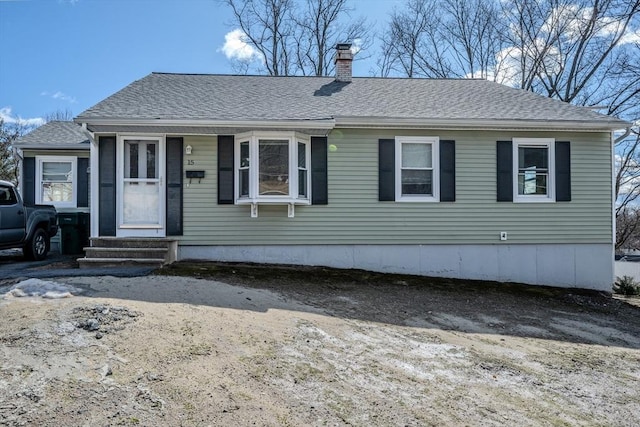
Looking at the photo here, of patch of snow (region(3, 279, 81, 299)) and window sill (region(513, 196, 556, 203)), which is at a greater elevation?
window sill (region(513, 196, 556, 203))

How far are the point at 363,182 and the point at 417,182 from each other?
1254mm

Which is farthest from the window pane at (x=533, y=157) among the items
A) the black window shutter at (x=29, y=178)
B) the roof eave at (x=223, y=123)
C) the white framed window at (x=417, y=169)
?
the black window shutter at (x=29, y=178)

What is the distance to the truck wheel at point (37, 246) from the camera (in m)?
9.23

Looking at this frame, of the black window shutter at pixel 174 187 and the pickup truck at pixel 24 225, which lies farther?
the black window shutter at pixel 174 187

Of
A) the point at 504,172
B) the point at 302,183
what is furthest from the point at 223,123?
the point at 504,172

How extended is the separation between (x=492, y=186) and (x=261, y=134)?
5265 mm

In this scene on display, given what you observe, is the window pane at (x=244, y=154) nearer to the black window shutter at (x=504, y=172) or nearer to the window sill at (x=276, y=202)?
the window sill at (x=276, y=202)

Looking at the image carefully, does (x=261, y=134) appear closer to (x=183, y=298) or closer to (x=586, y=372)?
(x=183, y=298)

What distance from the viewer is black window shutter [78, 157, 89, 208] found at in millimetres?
11680

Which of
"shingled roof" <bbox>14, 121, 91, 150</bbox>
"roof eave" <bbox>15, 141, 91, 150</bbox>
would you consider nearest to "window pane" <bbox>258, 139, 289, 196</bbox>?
"shingled roof" <bbox>14, 121, 91, 150</bbox>

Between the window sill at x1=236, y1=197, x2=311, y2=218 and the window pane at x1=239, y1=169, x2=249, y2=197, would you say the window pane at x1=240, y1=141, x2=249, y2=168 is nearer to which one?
the window pane at x1=239, y1=169, x2=249, y2=197

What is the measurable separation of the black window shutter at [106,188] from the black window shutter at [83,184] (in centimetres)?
353

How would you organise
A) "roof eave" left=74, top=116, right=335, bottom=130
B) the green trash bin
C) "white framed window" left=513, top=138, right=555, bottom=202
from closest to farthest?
"roof eave" left=74, top=116, right=335, bottom=130 < "white framed window" left=513, top=138, right=555, bottom=202 < the green trash bin

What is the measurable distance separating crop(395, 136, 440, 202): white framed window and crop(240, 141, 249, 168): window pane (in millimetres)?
3267
